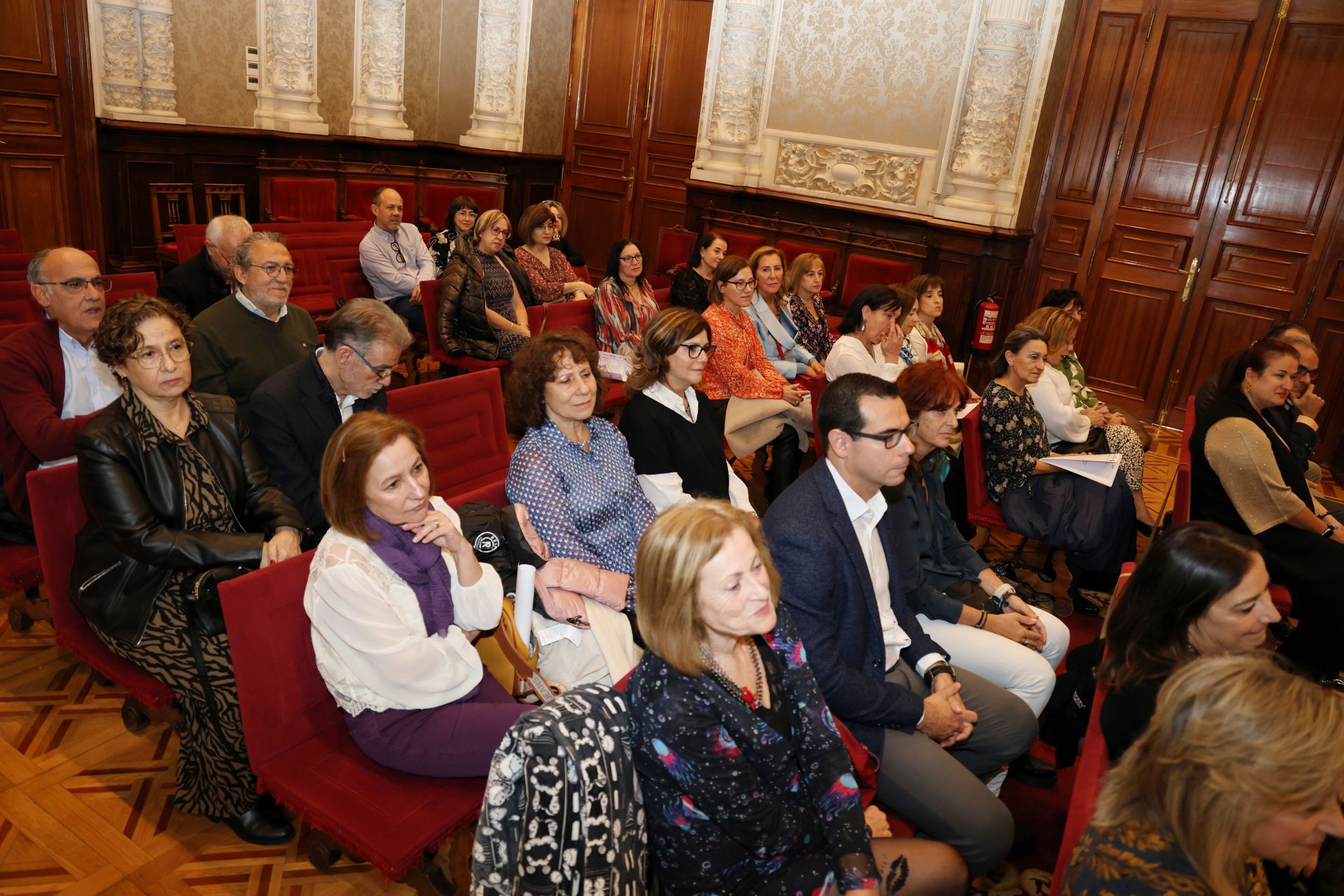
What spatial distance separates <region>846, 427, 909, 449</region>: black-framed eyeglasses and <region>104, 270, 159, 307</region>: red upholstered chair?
3758 millimetres

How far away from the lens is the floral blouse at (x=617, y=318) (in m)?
5.30

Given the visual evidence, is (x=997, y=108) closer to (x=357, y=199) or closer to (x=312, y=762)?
(x=357, y=199)

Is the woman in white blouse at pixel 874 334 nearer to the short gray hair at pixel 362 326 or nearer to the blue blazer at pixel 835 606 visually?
the blue blazer at pixel 835 606

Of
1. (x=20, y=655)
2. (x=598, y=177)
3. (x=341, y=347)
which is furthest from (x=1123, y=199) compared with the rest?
(x=20, y=655)

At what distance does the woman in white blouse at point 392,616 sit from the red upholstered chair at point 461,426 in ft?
3.52

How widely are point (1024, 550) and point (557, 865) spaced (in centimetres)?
399

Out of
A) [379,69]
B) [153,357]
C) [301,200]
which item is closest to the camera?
[153,357]

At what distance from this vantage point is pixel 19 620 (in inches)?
123

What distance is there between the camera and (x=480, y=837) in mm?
1524

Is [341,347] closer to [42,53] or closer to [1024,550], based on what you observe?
[1024,550]

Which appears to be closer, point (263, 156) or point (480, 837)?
point (480, 837)

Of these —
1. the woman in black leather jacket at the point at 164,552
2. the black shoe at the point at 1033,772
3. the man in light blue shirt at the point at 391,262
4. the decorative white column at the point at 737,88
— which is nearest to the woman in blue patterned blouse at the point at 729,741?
the woman in black leather jacket at the point at 164,552

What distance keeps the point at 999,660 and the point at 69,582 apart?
274 cm

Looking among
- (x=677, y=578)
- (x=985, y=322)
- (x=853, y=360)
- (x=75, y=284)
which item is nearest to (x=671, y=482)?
(x=677, y=578)
